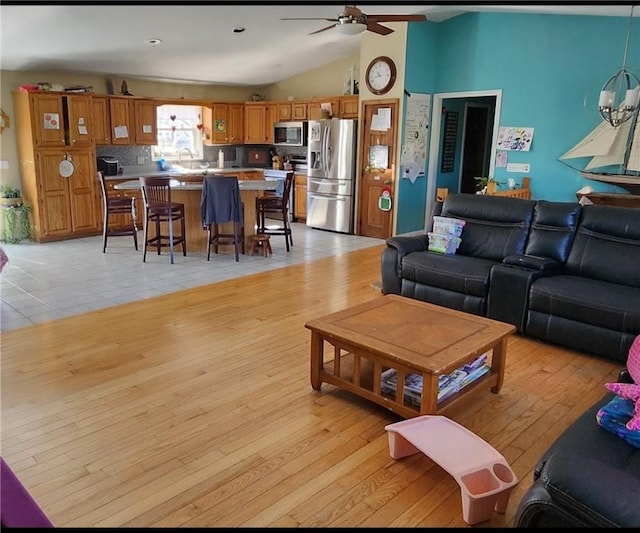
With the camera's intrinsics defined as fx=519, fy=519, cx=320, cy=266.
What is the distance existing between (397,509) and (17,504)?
1.32 meters

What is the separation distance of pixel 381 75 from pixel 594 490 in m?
6.59

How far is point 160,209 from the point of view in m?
5.87

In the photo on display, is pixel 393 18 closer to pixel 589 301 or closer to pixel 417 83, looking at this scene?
pixel 417 83

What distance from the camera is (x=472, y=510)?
1.94m

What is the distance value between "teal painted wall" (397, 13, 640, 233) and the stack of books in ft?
13.9

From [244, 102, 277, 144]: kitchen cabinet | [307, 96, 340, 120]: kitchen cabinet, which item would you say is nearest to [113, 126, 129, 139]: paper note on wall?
Result: [244, 102, 277, 144]: kitchen cabinet

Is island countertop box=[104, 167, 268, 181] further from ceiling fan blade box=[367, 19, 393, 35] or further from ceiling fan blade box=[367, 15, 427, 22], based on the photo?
ceiling fan blade box=[367, 15, 427, 22]

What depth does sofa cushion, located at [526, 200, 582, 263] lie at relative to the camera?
3.98m

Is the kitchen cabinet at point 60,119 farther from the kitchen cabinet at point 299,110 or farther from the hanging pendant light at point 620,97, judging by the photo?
the hanging pendant light at point 620,97

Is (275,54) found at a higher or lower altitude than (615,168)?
higher

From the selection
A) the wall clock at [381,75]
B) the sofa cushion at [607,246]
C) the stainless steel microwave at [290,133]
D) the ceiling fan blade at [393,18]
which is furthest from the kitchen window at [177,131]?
the sofa cushion at [607,246]

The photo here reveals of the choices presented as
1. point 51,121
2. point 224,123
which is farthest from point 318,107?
point 51,121

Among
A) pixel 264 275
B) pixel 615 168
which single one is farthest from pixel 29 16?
pixel 615 168

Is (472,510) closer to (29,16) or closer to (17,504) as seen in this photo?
(17,504)
